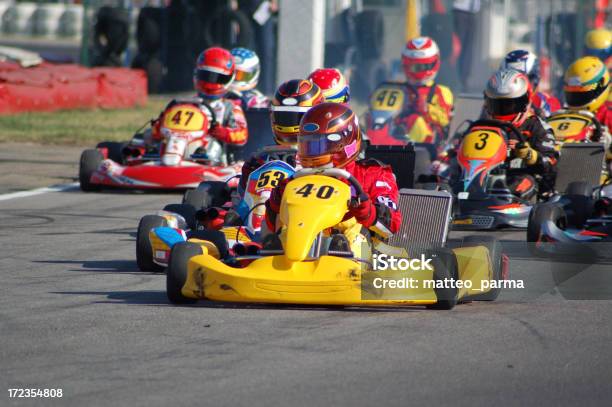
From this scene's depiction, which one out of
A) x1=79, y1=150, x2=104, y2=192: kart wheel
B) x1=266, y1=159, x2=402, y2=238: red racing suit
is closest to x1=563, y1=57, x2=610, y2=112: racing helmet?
x1=79, y1=150, x2=104, y2=192: kart wheel

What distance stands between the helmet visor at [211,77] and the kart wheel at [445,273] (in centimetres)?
740

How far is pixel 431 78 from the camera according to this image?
656 inches

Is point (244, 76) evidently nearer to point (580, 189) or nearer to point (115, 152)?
point (115, 152)

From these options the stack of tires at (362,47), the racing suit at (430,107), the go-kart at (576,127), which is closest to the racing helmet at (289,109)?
the go-kart at (576,127)

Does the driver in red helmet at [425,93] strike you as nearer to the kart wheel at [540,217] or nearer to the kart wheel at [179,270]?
the kart wheel at [540,217]

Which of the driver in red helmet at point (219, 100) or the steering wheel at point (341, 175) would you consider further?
the driver in red helmet at point (219, 100)

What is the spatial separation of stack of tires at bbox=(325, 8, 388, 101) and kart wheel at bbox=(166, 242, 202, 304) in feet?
61.4

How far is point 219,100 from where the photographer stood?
1359 cm

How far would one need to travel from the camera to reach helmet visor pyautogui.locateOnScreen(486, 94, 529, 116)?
11.1m

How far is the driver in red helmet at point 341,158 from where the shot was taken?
6820 mm

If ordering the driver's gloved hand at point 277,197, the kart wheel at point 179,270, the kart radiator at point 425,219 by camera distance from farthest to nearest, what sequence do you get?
the kart radiator at point 425,219 < the driver's gloved hand at point 277,197 < the kart wheel at point 179,270

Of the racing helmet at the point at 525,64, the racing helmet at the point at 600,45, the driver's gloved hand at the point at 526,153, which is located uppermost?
the racing helmet at the point at 600,45

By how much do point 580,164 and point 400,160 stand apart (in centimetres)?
285

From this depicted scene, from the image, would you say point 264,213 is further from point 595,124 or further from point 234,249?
point 595,124
